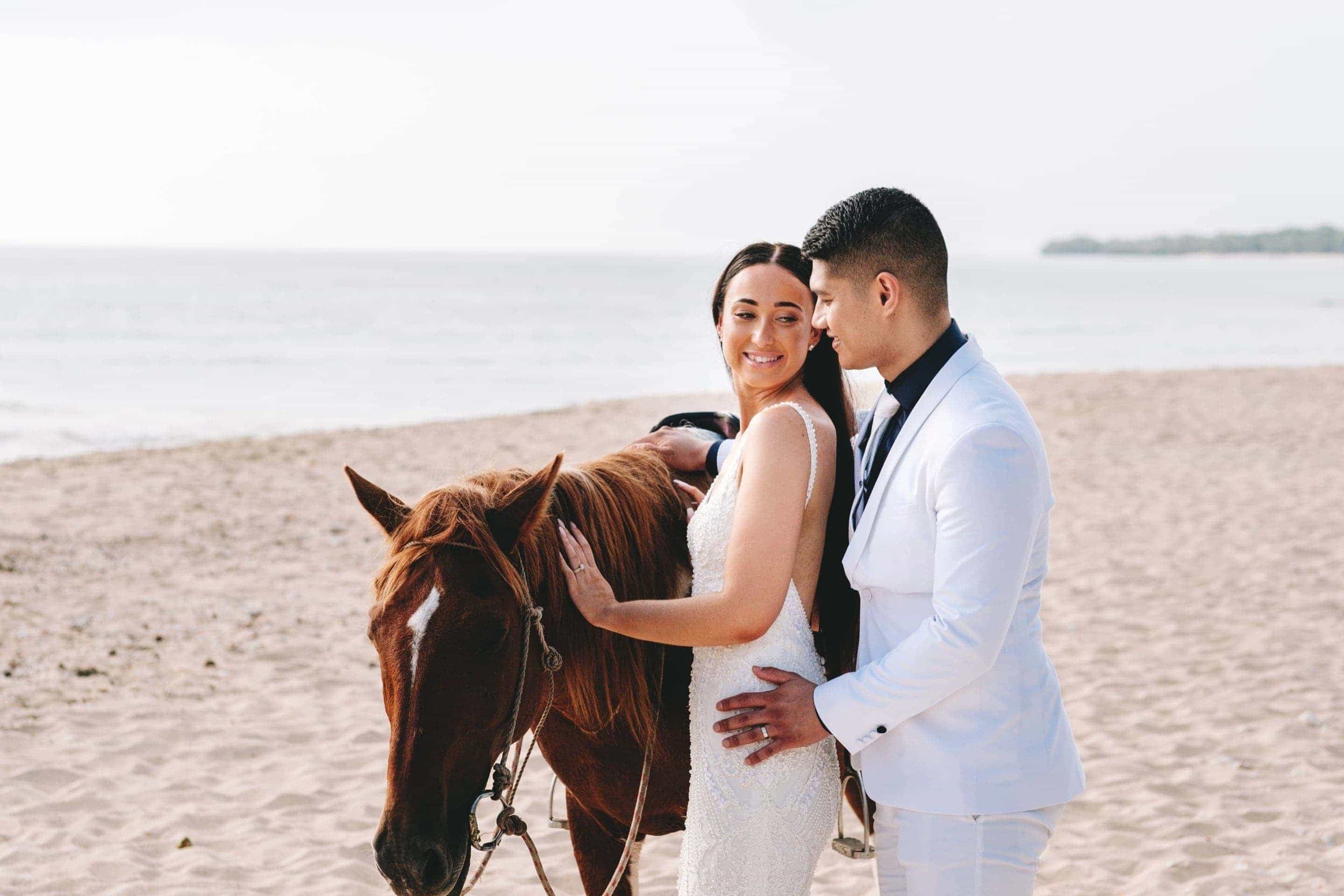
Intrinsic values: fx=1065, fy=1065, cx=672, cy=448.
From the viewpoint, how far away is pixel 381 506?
82.3 inches

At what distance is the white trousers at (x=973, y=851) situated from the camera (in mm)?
1839

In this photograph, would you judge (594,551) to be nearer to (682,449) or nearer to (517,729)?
(517,729)

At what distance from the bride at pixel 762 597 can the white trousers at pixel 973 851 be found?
10.5 inches

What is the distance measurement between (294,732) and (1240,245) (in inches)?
6029

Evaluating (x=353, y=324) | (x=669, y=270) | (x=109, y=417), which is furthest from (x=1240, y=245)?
(x=109, y=417)

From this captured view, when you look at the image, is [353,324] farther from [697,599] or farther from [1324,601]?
[697,599]

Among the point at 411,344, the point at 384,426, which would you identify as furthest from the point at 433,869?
the point at 411,344

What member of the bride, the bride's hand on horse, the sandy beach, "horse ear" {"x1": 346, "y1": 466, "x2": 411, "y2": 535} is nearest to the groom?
the bride

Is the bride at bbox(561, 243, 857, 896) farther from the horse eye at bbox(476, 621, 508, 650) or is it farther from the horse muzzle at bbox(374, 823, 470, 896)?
the horse muzzle at bbox(374, 823, 470, 896)

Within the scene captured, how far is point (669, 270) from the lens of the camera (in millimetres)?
115750

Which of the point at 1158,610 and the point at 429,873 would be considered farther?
the point at 1158,610

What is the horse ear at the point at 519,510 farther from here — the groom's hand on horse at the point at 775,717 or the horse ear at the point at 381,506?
the groom's hand on horse at the point at 775,717

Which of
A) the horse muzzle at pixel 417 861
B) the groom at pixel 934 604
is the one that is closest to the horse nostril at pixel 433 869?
the horse muzzle at pixel 417 861

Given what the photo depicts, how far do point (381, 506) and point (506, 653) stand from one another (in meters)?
0.39
